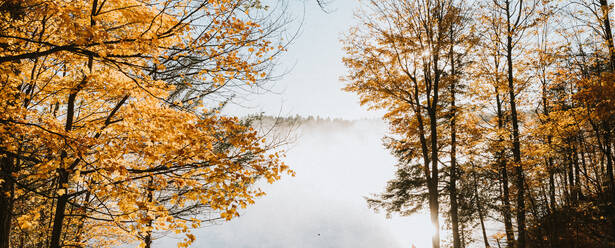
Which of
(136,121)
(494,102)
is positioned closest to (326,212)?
(494,102)

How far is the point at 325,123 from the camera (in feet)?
462

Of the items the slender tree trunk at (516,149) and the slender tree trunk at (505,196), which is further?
the slender tree trunk at (505,196)

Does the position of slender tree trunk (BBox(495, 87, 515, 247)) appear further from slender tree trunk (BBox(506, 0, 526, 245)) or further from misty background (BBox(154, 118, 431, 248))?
misty background (BBox(154, 118, 431, 248))

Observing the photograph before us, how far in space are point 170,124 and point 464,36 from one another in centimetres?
898

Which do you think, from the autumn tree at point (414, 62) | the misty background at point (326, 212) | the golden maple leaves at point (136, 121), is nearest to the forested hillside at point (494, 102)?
the autumn tree at point (414, 62)

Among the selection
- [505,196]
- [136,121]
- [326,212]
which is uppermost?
[136,121]

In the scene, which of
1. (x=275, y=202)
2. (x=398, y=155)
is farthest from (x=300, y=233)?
(x=398, y=155)

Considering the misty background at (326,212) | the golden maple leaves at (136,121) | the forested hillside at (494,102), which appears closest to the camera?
the golden maple leaves at (136,121)

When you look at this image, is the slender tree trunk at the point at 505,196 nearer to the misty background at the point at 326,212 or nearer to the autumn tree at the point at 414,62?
the autumn tree at the point at 414,62

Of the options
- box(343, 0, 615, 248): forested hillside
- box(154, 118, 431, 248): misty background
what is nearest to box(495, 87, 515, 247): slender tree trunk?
box(343, 0, 615, 248): forested hillside

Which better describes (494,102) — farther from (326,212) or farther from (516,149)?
(326,212)

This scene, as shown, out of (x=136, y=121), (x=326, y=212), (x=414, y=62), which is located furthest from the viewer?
(x=326, y=212)

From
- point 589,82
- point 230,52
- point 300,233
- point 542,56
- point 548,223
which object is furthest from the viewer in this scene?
point 300,233

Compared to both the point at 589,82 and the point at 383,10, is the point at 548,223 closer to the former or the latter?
the point at 589,82
